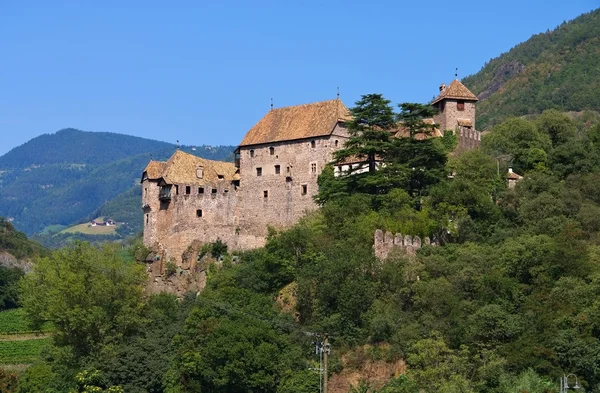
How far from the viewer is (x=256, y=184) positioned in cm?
7662

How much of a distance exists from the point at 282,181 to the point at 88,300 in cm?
1770

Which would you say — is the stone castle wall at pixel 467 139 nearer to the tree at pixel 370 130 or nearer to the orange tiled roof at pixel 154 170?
the tree at pixel 370 130

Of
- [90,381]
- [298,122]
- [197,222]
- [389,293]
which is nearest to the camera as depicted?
[389,293]

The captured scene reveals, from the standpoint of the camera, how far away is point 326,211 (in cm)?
6712

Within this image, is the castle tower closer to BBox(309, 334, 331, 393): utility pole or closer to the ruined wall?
the ruined wall

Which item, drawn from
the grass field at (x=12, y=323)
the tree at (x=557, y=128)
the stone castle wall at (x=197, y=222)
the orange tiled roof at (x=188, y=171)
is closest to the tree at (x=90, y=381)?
the stone castle wall at (x=197, y=222)

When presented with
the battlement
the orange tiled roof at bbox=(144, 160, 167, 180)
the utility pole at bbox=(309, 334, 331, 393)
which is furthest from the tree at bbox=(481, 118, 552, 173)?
the orange tiled roof at bbox=(144, 160, 167, 180)

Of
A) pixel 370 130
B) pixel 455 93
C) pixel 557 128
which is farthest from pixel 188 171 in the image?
pixel 557 128

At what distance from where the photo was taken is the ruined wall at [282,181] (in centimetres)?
7444

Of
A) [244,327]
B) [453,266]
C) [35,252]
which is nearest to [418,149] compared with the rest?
[453,266]

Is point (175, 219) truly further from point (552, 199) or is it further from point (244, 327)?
point (552, 199)

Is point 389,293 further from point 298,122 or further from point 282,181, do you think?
point 298,122

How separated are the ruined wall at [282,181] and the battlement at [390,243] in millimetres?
11828

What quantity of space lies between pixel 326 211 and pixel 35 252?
349 ft
